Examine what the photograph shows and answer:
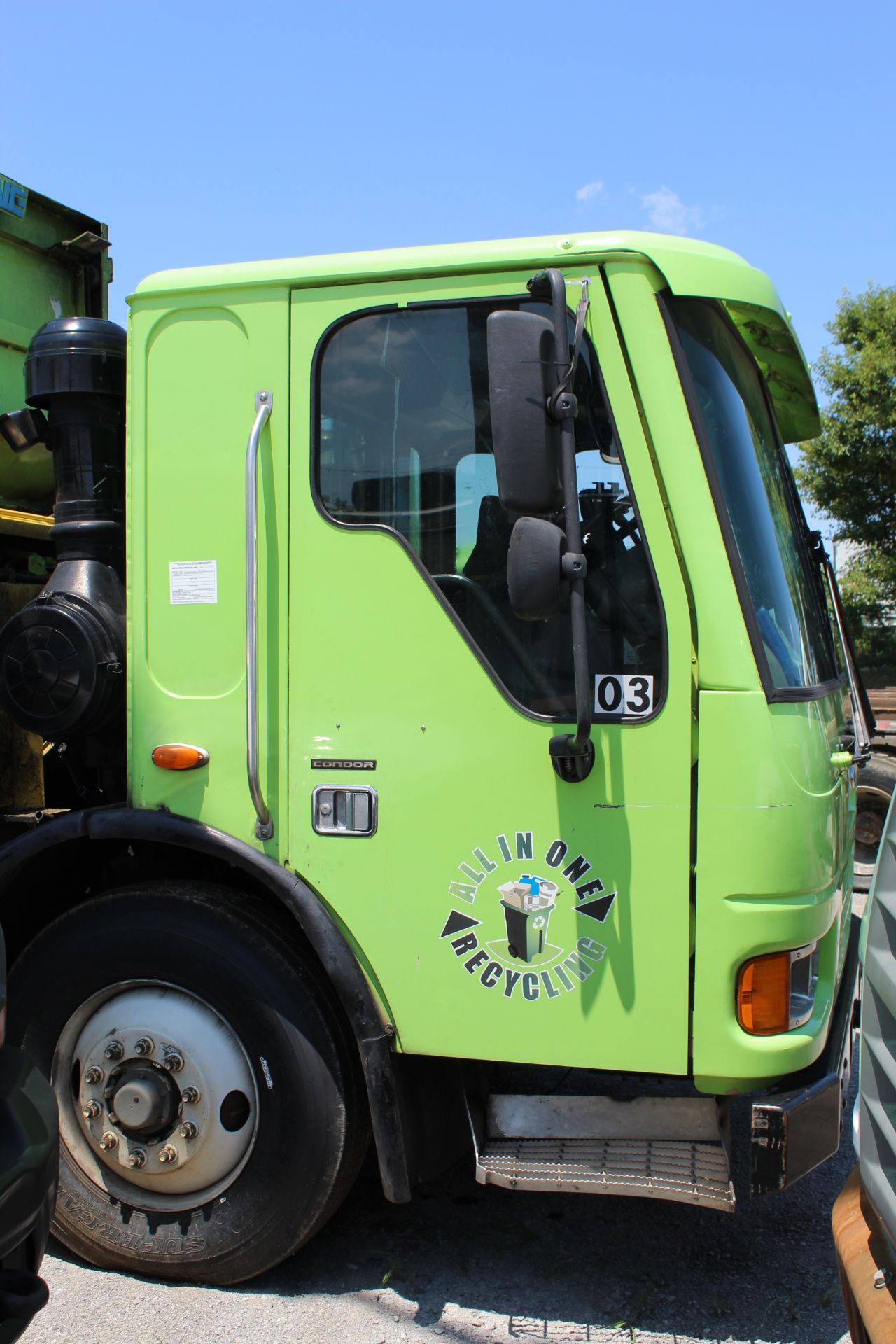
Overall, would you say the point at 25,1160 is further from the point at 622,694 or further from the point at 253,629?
the point at 622,694

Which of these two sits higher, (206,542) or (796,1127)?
(206,542)

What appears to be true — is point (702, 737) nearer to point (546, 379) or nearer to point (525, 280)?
point (546, 379)

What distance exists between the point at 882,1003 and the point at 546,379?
147 centimetres

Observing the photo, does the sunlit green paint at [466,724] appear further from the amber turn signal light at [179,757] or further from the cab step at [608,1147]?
the cab step at [608,1147]

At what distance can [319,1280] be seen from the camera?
3.05 m

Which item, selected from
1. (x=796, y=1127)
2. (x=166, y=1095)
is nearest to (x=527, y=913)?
(x=796, y=1127)

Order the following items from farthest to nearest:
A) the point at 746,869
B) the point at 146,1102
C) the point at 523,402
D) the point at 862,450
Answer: the point at 862,450
the point at 146,1102
the point at 746,869
the point at 523,402

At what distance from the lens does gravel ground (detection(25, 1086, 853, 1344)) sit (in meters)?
2.82

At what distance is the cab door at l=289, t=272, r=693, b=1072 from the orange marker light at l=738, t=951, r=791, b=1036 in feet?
A: 0.45

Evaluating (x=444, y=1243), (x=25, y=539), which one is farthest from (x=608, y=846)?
(x=25, y=539)

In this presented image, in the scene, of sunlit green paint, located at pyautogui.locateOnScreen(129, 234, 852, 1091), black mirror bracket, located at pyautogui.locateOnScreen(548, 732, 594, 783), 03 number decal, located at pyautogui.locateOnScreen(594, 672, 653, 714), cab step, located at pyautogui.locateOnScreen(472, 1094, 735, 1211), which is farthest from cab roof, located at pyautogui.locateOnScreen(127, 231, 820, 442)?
cab step, located at pyautogui.locateOnScreen(472, 1094, 735, 1211)

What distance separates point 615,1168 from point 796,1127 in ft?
1.49

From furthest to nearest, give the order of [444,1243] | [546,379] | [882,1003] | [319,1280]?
[444,1243], [319,1280], [546,379], [882,1003]

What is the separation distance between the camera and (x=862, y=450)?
19.2 metres
